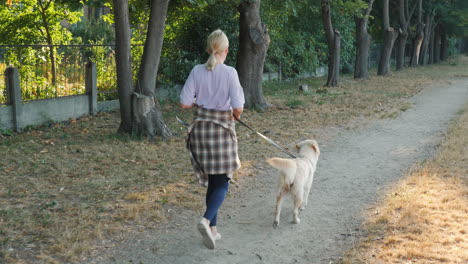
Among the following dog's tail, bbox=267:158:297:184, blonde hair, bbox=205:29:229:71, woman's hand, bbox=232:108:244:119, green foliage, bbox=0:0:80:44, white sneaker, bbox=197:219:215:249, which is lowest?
white sneaker, bbox=197:219:215:249

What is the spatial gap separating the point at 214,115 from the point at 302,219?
1.73 m

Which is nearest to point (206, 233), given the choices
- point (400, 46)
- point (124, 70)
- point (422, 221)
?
point (422, 221)

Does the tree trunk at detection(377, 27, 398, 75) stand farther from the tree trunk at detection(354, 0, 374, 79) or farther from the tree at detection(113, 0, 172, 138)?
the tree at detection(113, 0, 172, 138)

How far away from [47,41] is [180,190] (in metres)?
10.0

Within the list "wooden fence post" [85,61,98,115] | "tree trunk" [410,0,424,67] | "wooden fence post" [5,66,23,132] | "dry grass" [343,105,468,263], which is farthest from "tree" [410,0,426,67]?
"wooden fence post" [5,66,23,132]

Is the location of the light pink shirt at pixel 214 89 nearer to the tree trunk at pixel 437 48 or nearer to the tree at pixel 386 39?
the tree at pixel 386 39

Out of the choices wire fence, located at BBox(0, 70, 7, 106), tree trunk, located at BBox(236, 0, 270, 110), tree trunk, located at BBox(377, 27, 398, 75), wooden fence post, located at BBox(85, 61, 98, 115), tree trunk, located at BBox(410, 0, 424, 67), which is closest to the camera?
wire fence, located at BBox(0, 70, 7, 106)

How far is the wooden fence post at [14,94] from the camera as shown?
9891 millimetres

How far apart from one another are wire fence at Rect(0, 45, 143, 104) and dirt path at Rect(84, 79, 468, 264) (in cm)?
599

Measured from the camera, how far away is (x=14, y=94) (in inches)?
391

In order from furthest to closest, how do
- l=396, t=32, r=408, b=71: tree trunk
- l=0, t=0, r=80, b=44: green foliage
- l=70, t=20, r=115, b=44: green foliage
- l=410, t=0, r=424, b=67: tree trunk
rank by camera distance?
l=410, t=0, r=424, b=67: tree trunk, l=396, t=32, r=408, b=71: tree trunk, l=70, t=20, r=115, b=44: green foliage, l=0, t=0, r=80, b=44: green foliage

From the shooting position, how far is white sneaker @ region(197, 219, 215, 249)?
433 cm

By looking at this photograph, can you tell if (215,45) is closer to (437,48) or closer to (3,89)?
(3,89)

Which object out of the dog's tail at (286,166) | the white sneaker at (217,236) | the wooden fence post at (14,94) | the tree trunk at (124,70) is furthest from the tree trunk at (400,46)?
the white sneaker at (217,236)
